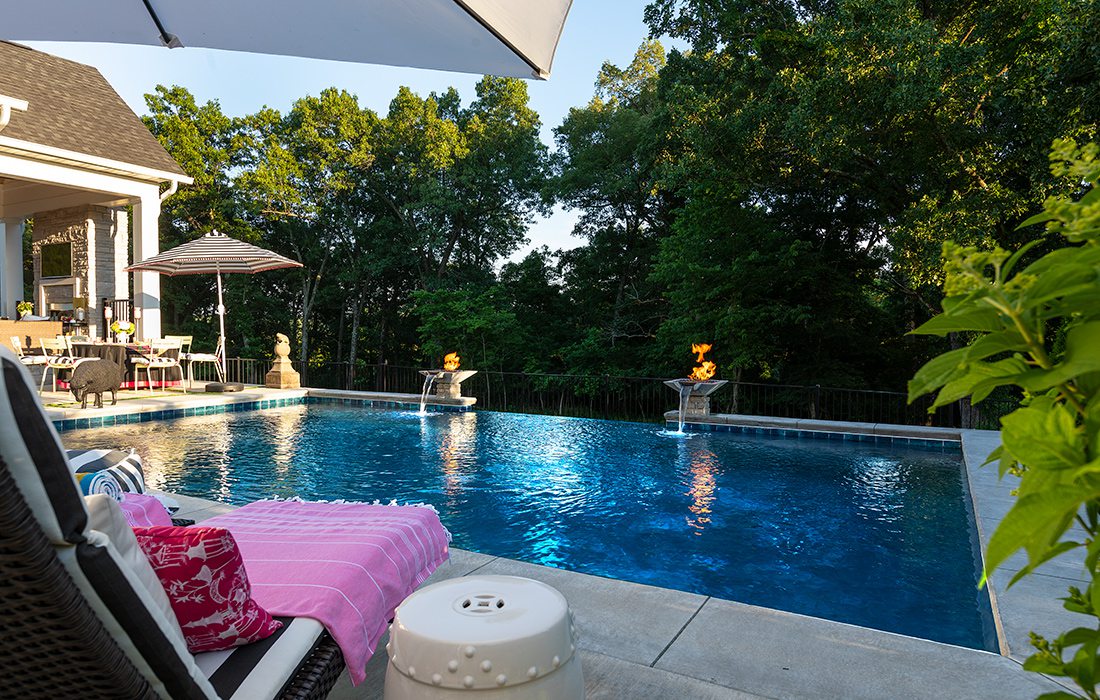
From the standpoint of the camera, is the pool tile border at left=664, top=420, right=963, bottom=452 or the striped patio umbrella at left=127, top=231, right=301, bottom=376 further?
the striped patio umbrella at left=127, top=231, right=301, bottom=376

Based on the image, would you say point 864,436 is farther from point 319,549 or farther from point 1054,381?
point 1054,381

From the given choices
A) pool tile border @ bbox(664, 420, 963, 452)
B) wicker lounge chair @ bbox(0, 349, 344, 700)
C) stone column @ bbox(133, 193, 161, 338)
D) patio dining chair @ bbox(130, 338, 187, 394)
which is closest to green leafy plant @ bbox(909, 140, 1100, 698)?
wicker lounge chair @ bbox(0, 349, 344, 700)

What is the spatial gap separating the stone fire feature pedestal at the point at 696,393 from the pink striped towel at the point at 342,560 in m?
7.79

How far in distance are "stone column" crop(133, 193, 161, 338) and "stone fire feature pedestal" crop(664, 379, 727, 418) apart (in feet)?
32.1

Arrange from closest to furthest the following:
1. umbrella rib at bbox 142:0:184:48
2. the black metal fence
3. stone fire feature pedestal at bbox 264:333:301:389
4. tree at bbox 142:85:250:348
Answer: umbrella rib at bbox 142:0:184:48 < the black metal fence < stone fire feature pedestal at bbox 264:333:301:389 < tree at bbox 142:85:250:348

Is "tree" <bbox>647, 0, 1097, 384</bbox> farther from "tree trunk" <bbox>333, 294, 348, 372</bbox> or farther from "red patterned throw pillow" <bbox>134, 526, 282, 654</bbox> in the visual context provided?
"tree trunk" <bbox>333, 294, 348, 372</bbox>

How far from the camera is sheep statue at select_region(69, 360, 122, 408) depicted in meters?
8.27

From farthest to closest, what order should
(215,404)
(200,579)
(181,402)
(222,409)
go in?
(222,409) → (215,404) → (181,402) → (200,579)

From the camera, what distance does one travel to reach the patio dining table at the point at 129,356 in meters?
10.6

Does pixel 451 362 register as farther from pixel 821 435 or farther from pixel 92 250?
pixel 92 250

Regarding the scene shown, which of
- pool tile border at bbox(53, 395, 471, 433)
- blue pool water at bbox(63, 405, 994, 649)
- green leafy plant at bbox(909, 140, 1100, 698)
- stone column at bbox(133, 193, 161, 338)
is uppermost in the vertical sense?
stone column at bbox(133, 193, 161, 338)

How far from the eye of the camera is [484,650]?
1.12 metres


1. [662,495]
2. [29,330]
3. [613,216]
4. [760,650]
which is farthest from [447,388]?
[760,650]

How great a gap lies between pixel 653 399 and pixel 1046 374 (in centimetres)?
1390
